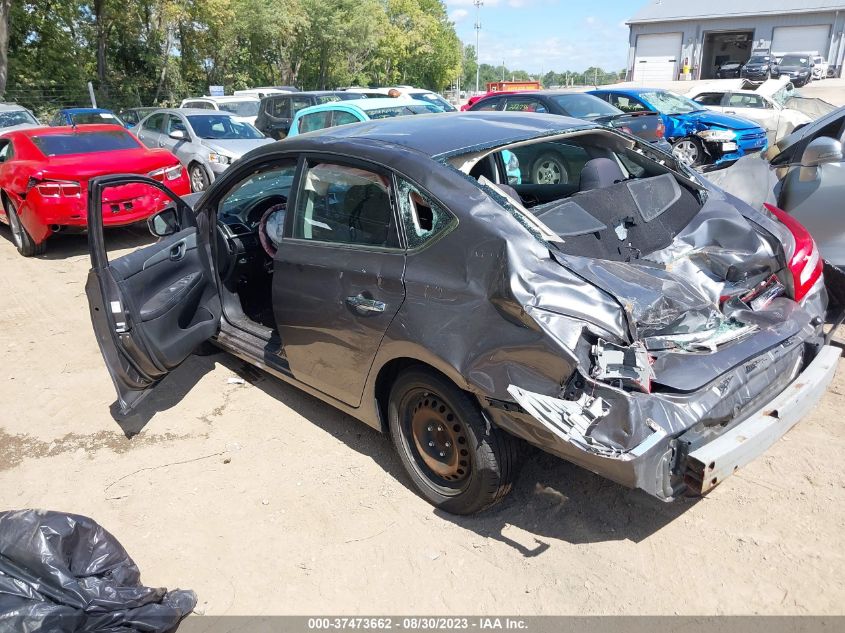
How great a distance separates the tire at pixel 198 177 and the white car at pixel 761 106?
1100cm

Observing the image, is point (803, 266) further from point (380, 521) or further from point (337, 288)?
point (380, 521)

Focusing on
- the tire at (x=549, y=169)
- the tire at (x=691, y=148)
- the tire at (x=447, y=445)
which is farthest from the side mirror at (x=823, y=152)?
the tire at (x=691, y=148)

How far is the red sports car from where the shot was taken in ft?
24.9

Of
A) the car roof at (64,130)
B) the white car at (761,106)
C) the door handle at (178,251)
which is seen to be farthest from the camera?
the white car at (761,106)

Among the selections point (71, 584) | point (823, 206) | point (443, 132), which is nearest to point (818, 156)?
point (823, 206)

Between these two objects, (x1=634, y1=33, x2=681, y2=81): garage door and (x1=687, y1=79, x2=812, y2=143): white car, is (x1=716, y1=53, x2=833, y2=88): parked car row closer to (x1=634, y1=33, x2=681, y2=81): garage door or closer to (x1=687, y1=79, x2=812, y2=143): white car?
(x1=634, y1=33, x2=681, y2=81): garage door

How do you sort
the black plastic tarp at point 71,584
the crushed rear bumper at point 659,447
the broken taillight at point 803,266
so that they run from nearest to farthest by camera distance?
1. the black plastic tarp at point 71,584
2. the crushed rear bumper at point 659,447
3. the broken taillight at point 803,266

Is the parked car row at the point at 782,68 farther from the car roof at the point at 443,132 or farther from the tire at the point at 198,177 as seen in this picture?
the car roof at the point at 443,132

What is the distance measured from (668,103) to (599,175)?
33.8ft

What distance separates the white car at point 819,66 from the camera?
123 ft

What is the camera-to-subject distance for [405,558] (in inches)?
113

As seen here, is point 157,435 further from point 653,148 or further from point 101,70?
point 101,70

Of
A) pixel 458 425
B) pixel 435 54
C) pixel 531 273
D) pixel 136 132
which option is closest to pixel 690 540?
pixel 458 425

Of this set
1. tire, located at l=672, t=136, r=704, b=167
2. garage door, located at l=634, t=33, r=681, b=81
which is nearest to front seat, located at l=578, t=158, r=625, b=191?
tire, located at l=672, t=136, r=704, b=167
